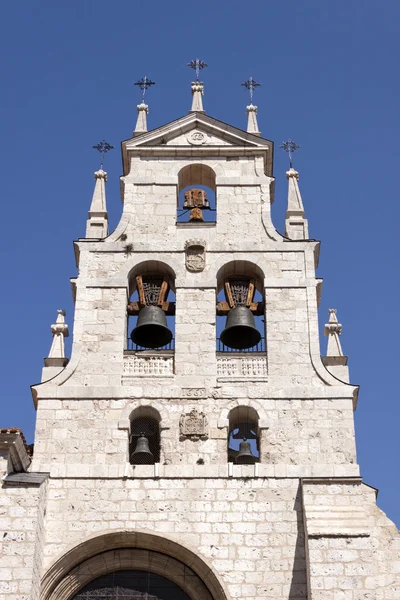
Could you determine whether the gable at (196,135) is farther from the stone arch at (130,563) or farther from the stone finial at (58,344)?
the stone arch at (130,563)

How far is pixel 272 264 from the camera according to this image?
26766mm

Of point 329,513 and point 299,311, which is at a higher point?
point 299,311

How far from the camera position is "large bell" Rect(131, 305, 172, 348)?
26.1 meters

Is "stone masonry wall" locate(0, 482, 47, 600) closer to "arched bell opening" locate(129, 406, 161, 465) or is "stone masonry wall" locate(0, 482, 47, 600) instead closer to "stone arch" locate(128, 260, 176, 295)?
"arched bell opening" locate(129, 406, 161, 465)

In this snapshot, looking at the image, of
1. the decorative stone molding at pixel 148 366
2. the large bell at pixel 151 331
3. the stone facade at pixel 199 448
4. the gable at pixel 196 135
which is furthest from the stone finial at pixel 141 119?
the decorative stone molding at pixel 148 366

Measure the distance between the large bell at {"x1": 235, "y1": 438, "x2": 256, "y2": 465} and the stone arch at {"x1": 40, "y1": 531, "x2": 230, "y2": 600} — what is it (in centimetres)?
265

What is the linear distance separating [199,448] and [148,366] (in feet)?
6.96

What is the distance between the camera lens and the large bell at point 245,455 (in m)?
24.7

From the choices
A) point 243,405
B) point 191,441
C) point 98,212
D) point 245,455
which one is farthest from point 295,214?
point 191,441

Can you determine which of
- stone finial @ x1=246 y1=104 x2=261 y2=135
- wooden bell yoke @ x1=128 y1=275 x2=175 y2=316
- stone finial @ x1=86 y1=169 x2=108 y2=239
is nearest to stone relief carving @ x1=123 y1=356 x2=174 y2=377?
wooden bell yoke @ x1=128 y1=275 x2=175 y2=316

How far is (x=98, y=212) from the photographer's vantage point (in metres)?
A: 28.0

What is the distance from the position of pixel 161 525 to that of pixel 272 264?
6.50 meters

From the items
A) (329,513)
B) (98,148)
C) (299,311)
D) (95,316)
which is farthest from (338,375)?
(98,148)

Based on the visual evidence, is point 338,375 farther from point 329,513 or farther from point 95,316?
point 95,316
